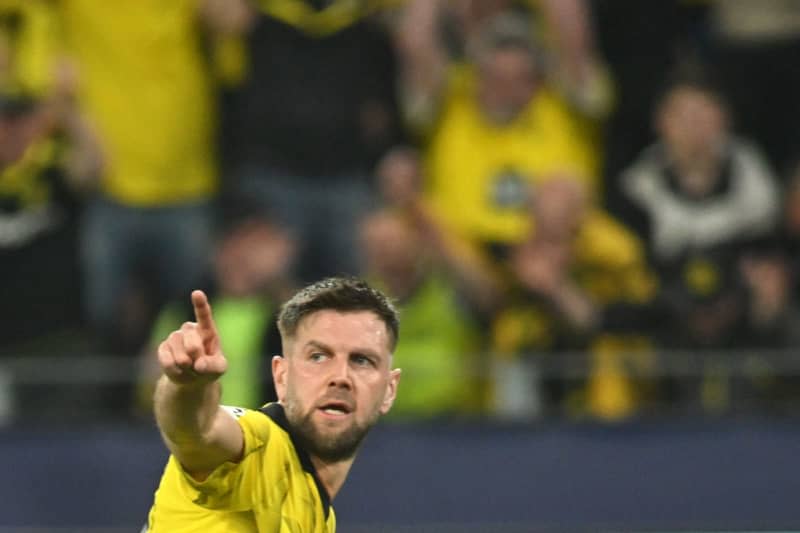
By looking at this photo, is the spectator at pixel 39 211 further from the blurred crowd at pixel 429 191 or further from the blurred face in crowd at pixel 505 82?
the blurred face in crowd at pixel 505 82

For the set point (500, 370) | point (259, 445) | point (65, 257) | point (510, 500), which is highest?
point (65, 257)

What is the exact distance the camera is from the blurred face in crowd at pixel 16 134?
28.2 feet

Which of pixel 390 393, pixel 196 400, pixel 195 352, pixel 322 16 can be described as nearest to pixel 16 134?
pixel 322 16

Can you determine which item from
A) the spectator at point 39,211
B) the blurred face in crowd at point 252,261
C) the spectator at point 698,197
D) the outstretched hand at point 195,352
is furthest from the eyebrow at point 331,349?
the spectator at point 39,211

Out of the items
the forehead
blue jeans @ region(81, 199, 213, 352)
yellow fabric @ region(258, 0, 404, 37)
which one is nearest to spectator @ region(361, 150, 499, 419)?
blue jeans @ region(81, 199, 213, 352)

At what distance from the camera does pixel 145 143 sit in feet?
29.0

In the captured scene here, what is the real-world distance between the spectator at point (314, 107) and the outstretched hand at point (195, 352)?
506 cm

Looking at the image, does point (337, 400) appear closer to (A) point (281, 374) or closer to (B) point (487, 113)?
(A) point (281, 374)

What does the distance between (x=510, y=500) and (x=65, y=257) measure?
98.4 inches

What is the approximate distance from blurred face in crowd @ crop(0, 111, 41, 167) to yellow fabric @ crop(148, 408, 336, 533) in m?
4.87

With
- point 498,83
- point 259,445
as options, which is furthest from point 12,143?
point 259,445

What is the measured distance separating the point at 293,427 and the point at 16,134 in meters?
4.89

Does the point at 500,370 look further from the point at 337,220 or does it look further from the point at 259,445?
the point at 259,445

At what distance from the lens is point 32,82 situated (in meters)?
8.62
